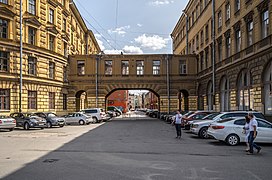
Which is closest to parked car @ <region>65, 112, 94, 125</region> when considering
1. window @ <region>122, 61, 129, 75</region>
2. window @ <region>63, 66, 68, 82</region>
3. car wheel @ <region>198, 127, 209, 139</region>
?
window @ <region>63, 66, 68, 82</region>

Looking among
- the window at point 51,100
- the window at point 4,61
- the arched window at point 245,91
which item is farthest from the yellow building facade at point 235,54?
the window at point 4,61

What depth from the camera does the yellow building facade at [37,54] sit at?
34.5 meters

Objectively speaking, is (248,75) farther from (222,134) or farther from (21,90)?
(21,90)

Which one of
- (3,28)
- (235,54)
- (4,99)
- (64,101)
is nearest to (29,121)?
→ (4,99)

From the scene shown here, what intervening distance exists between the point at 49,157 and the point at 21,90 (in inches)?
965

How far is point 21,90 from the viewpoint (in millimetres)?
34969

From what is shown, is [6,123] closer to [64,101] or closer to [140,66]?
[64,101]

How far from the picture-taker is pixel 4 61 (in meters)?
34.7

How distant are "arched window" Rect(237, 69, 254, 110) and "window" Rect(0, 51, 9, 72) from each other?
2299 centimetres

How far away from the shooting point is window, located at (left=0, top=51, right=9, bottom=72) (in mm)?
34281

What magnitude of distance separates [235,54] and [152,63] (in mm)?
20361

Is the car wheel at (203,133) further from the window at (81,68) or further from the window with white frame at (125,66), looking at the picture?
the window at (81,68)

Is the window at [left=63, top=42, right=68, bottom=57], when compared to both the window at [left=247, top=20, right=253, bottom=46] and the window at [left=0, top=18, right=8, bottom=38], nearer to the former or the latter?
the window at [left=0, top=18, right=8, bottom=38]

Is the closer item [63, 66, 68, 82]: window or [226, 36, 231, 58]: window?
[226, 36, 231, 58]: window
